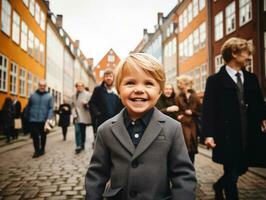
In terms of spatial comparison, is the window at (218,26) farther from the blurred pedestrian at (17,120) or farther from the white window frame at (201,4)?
the blurred pedestrian at (17,120)

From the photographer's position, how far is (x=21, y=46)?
2238 cm

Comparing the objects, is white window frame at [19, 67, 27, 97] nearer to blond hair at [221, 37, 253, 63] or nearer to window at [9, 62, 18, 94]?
window at [9, 62, 18, 94]

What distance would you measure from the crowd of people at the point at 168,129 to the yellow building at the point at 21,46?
1316 cm

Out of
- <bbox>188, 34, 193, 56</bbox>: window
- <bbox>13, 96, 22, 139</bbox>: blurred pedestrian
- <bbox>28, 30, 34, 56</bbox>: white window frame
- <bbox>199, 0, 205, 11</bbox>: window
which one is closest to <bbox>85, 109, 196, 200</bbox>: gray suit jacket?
A: <bbox>13, 96, 22, 139</bbox>: blurred pedestrian

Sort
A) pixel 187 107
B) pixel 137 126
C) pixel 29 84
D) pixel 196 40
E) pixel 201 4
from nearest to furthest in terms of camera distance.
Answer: pixel 137 126
pixel 187 107
pixel 29 84
pixel 201 4
pixel 196 40

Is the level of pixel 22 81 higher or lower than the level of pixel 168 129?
higher

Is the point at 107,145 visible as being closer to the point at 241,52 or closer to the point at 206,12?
the point at 241,52

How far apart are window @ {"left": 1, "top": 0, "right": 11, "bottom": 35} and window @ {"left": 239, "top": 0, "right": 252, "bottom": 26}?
13.9m

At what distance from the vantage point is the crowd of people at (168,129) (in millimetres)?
1781

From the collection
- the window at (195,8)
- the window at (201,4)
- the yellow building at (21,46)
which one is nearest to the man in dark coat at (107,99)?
the yellow building at (21,46)

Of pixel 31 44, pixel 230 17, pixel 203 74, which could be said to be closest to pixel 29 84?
pixel 31 44

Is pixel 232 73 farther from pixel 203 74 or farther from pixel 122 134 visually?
pixel 203 74

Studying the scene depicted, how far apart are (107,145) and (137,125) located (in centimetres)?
20

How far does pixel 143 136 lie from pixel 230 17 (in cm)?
2242
